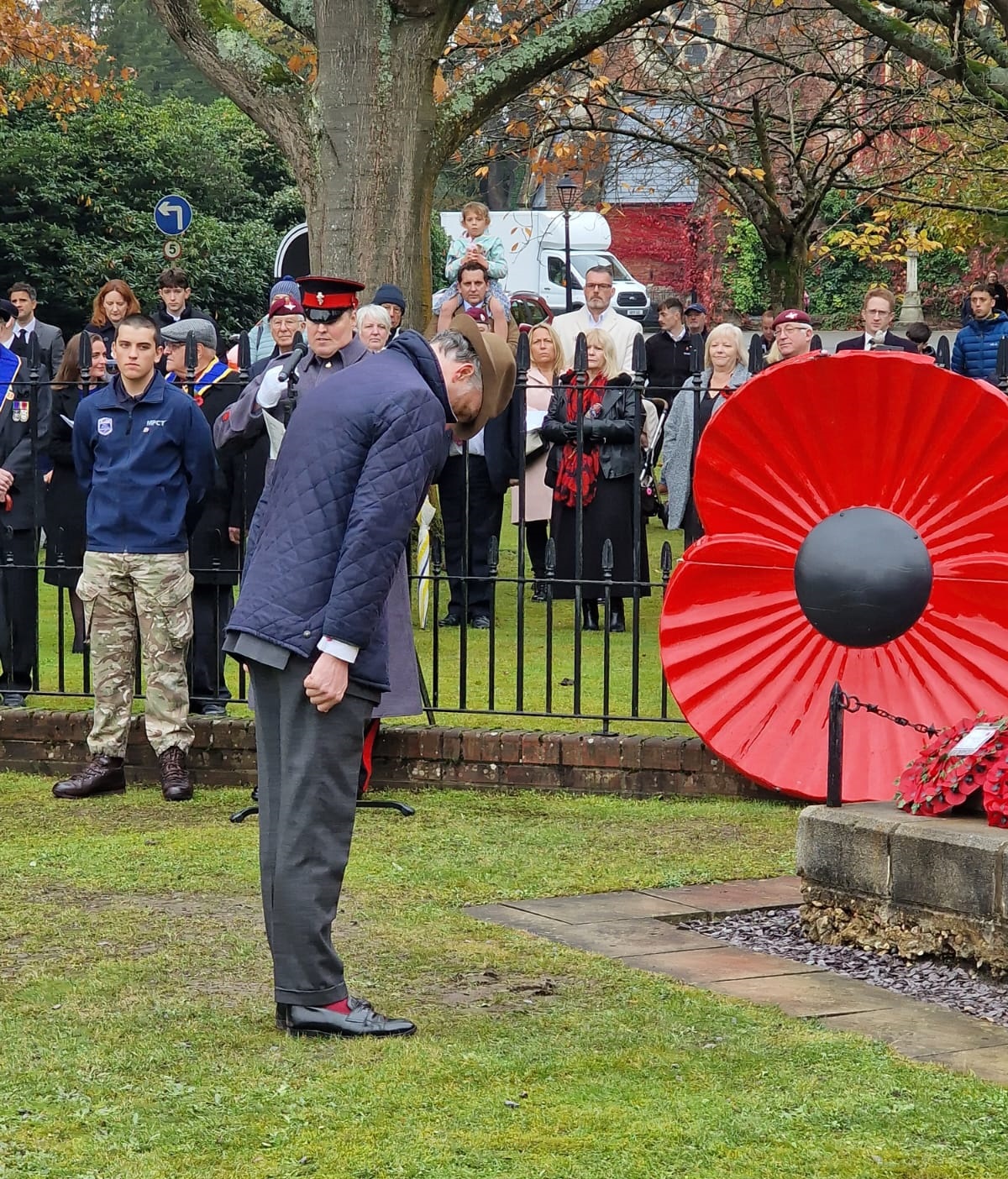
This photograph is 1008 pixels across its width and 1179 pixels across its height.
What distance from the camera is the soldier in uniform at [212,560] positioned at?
941 cm

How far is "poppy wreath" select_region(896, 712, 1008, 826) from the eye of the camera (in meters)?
5.86

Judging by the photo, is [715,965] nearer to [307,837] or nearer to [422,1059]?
[422,1059]

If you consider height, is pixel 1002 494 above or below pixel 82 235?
below

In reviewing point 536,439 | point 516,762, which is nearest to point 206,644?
point 516,762

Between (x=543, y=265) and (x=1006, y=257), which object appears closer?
(x=1006, y=257)

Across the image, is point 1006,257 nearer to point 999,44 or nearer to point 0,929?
point 999,44

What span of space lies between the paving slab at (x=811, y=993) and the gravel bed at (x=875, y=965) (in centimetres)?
10

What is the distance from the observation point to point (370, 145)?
442 inches

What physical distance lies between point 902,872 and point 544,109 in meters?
15.9

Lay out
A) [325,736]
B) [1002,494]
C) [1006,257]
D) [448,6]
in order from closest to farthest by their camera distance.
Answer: [325,736] < [1002,494] < [448,6] < [1006,257]

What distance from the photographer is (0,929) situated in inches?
244

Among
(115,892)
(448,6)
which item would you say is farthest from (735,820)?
(448,6)

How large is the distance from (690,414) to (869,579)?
4.31 meters

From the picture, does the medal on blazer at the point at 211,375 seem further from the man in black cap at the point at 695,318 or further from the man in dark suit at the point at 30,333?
the man in black cap at the point at 695,318
